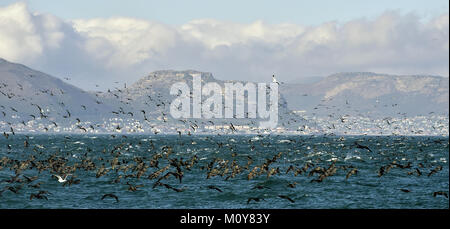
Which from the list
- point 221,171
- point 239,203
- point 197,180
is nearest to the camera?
point 239,203

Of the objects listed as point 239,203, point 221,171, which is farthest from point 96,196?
point 221,171

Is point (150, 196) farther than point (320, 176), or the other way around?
point (320, 176)
